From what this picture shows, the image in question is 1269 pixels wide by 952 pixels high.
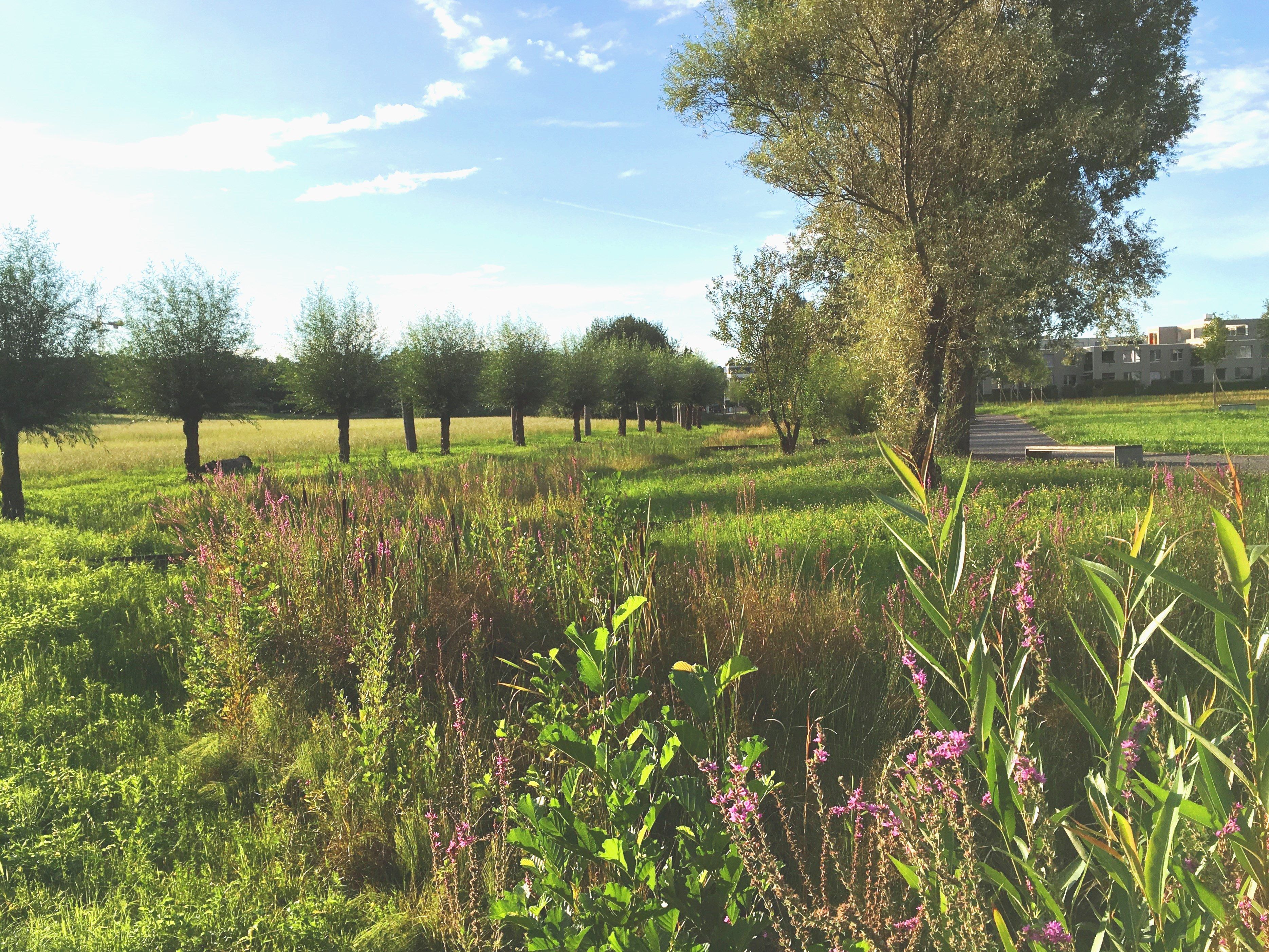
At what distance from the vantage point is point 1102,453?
15930mm

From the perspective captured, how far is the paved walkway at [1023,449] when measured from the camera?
1479 centimetres

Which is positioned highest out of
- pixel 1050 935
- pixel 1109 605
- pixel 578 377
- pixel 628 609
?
pixel 578 377

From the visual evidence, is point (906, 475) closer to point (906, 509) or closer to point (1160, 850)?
point (906, 509)

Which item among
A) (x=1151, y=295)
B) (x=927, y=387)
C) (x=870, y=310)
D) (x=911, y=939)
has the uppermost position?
(x=1151, y=295)

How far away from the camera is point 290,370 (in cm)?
2886

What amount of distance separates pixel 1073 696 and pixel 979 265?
39.5 feet

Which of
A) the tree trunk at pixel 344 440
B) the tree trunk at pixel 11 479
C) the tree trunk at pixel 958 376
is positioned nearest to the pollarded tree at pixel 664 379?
the tree trunk at pixel 344 440

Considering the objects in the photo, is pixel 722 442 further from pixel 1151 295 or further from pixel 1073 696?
pixel 1073 696

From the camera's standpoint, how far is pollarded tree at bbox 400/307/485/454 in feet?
109

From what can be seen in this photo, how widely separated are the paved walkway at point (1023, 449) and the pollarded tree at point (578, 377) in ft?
62.0

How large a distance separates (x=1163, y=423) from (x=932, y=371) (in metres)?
24.5

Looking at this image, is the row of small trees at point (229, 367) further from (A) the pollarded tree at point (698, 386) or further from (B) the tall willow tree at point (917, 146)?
(B) the tall willow tree at point (917, 146)

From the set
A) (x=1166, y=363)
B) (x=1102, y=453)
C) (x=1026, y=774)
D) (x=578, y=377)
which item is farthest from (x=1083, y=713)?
(x=1166, y=363)

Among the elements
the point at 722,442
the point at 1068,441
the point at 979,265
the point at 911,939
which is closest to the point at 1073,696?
the point at 911,939
